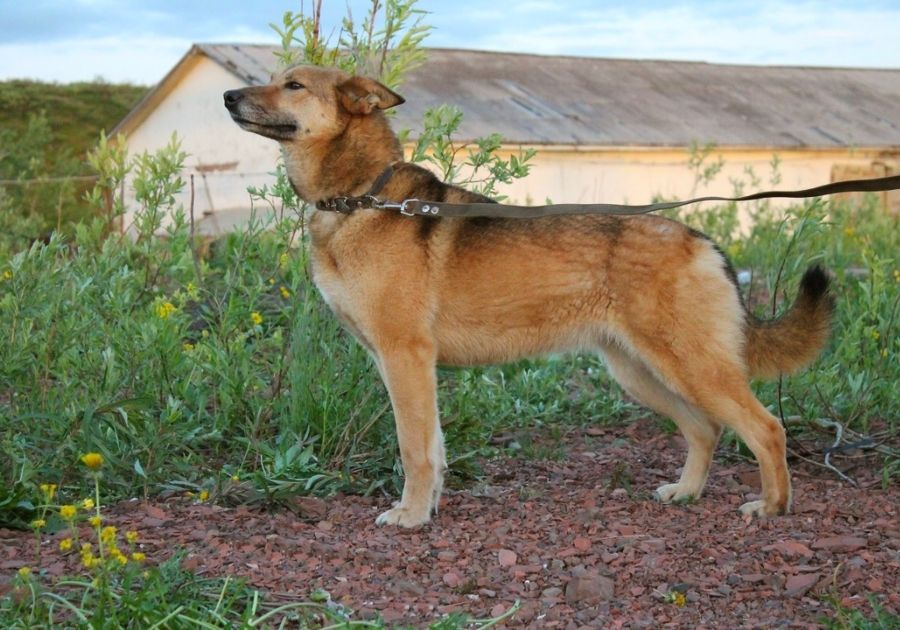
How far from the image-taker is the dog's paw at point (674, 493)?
4918 mm

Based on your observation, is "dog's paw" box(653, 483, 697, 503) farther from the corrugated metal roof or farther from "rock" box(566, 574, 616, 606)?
the corrugated metal roof

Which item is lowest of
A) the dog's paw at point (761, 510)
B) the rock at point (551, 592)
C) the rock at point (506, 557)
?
the dog's paw at point (761, 510)

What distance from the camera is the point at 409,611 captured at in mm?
3516

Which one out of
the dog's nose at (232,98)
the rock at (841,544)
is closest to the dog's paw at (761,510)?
the rock at (841,544)

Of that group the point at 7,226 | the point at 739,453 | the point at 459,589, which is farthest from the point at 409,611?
the point at 7,226

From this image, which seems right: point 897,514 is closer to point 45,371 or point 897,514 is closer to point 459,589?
point 459,589

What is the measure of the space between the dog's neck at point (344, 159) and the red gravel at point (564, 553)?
4.32 feet

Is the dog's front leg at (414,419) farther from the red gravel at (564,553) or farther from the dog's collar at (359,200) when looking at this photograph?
the dog's collar at (359,200)

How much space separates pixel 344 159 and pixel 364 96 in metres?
0.28

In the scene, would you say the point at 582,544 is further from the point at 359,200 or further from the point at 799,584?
the point at 359,200

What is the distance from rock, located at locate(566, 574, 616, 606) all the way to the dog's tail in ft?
4.70

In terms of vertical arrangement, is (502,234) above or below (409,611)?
above

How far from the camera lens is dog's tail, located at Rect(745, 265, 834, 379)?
4766 millimetres

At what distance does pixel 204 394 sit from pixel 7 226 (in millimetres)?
4863
